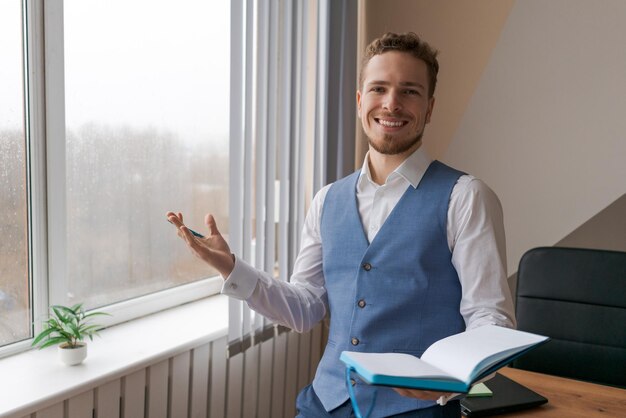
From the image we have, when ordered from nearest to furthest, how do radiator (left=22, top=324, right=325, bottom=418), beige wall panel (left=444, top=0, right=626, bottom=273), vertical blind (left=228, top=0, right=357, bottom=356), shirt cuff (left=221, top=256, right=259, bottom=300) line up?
shirt cuff (left=221, top=256, right=259, bottom=300) → radiator (left=22, top=324, right=325, bottom=418) → vertical blind (left=228, top=0, right=357, bottom=356) → beige wall panel (left=444, top=0, right=626, bottom=273)

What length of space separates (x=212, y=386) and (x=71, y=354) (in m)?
0.54

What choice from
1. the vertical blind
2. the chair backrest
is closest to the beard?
the vertical blind

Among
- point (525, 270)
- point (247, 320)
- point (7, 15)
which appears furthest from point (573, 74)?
point (7, 15)

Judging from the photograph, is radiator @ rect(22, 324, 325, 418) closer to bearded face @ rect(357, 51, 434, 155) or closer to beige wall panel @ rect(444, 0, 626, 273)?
bearded face @ rect(357, 51, 434, 155)

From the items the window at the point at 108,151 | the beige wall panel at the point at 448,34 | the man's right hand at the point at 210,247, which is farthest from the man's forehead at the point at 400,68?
the beige wall panel at the point at 448,34

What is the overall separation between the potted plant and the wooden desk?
111cm

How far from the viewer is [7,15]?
5.44ft

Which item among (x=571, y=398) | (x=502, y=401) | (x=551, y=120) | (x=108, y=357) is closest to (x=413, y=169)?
(x=502, y=401)

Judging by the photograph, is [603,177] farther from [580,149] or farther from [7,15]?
[7,15]

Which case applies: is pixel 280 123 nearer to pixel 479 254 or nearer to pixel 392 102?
pixel 392 102

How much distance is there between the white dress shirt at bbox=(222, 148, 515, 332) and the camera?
4.63ft

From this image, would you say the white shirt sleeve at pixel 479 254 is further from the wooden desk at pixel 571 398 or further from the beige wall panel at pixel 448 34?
the beige wall panel at pixel 448 34

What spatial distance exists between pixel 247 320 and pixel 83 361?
23.2 inches

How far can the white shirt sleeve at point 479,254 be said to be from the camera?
1401mm
